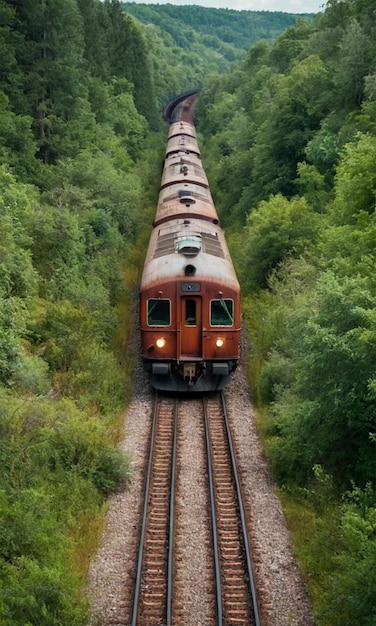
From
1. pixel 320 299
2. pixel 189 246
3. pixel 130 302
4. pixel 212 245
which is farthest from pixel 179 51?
pixel 320 299

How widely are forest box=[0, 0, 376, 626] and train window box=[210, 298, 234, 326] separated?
1567 millimetres

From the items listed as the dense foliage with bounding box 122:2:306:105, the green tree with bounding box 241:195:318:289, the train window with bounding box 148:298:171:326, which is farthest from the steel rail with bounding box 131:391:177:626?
the dense foliage with bounding box 122:2:306:105

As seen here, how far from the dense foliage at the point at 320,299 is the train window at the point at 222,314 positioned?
60.7 inches

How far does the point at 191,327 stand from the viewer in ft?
56.2

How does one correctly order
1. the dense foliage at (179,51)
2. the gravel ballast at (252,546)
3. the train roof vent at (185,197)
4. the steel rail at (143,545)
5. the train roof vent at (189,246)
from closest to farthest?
the steel rail at (143,545) → the gravel ballast at (252,546) → the train roof vent at (189,246) → the train roof vent at (185,197) → the dense foliage at (179,51)

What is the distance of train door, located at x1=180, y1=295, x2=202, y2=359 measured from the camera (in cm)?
1705

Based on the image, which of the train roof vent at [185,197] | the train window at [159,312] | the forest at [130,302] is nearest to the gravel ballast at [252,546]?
the forest at [130,302]

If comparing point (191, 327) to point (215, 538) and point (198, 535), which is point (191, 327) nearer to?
point (198, 535)

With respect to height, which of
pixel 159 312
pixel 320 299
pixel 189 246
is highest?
pixel 189 246

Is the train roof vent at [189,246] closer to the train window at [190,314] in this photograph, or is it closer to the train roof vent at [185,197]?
the train window at [190,314]

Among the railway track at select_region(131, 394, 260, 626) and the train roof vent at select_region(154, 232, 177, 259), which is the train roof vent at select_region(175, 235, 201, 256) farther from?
the railway track at select_region(131, 394, 260, 626)

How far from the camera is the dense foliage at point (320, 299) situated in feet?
34.7

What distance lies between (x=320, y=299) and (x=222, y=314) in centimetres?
387

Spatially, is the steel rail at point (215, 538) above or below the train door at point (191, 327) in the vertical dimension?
below
